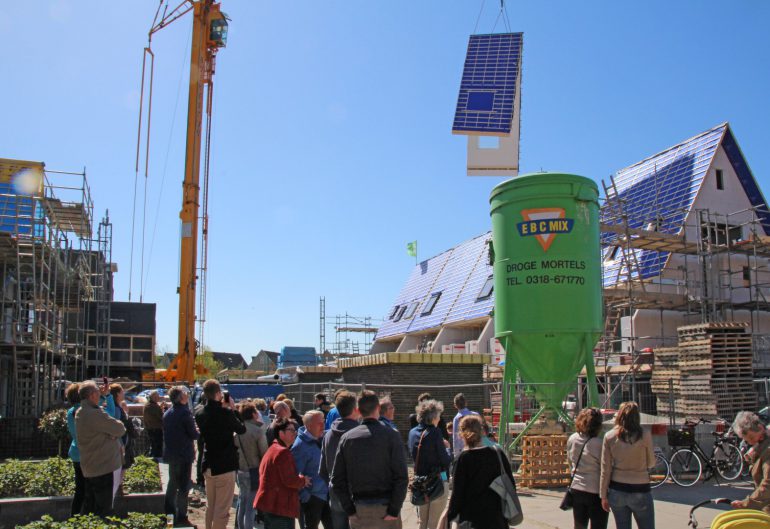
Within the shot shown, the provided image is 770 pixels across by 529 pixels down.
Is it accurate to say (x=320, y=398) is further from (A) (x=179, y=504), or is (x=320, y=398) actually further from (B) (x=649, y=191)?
(B) (x=649, y=191)

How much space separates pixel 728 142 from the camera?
1073 inches

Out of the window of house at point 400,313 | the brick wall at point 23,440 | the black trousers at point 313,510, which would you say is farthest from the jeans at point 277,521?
the window of house at point 400,313

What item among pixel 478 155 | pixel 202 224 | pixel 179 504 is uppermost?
pixel 478 155

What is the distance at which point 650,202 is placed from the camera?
27.7 metres

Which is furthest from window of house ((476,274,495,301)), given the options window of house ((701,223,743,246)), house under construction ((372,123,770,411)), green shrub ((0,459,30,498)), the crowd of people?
green shrub ((0,459,30,498))

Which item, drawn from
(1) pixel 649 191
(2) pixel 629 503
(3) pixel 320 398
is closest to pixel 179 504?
(3) pixel 320 398

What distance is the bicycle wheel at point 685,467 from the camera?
40.0 feet

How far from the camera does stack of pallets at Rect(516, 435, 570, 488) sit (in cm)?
1191

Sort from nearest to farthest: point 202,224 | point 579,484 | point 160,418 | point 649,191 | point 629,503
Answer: point 629,503, point 579,484, point 160,418, point 202,224, point 649,191

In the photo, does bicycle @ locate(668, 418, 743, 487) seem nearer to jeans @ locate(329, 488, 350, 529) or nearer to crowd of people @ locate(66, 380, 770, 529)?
crowd of people @ locate(66, 380, 770, 529)

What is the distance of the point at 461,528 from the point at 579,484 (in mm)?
1689

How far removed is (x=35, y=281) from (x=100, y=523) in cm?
1586

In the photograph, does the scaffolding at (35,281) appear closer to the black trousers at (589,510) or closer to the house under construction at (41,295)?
the house under construction at (41,295)

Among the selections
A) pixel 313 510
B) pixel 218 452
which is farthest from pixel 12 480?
pixel 313 510
